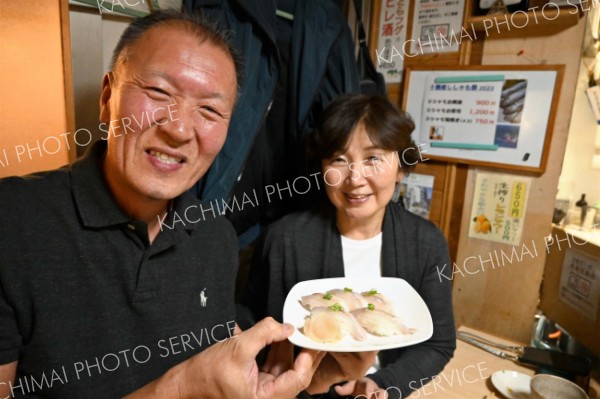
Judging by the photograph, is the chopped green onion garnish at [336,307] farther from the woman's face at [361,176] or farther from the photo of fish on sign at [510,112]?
the photo of fish on sign at [510,112]

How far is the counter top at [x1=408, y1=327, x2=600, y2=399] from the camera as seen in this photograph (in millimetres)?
1487

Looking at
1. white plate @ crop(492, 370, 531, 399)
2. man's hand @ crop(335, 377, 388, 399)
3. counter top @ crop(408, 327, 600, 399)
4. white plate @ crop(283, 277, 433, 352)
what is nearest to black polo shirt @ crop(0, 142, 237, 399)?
white plate @ crop(283, 277, 433, 352)

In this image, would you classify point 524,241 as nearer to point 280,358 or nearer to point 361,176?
point 361,176

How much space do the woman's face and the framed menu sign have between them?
799 millimetres

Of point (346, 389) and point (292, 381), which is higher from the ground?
point (292, 381)

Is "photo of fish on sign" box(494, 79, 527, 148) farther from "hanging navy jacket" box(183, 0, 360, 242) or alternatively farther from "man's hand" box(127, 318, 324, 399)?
"man's hand" box(127, 318, 324, 399)

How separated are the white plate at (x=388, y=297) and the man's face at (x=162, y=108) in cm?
55

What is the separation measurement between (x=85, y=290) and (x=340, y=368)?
843 millimetres

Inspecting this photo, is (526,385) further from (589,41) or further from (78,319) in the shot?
(589,41)

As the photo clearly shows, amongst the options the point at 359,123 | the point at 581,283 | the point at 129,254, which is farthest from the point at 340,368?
the point at 581,283

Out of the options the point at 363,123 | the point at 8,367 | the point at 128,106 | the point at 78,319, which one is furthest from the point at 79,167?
the point at 363,123

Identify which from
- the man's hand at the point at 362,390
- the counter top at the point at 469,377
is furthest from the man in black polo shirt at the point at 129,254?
the counter top at the point at 469,377

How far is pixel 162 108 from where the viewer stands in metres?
1.02

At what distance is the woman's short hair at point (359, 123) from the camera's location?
5.22 ft
